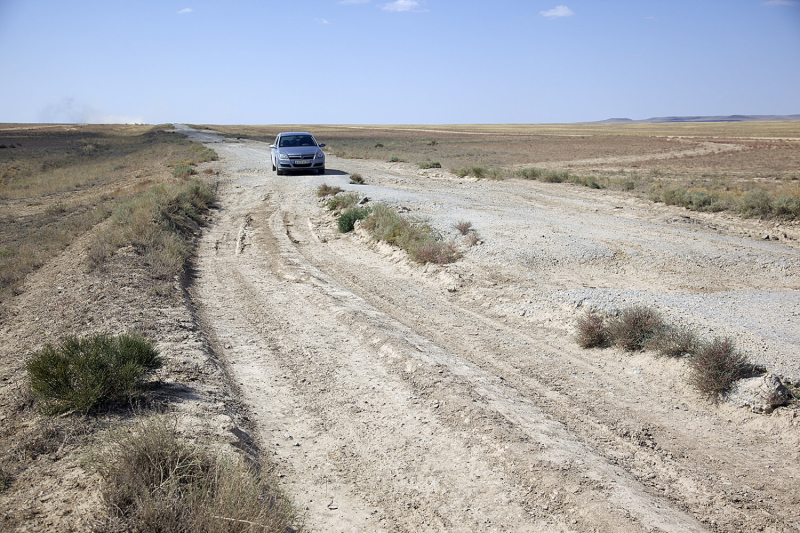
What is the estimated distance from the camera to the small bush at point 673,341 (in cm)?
552

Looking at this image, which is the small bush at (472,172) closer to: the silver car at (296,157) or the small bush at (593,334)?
the silver car at (296,157)

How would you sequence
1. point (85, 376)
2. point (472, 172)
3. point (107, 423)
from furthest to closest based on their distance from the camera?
point (472, 172) → point (85, 376) → point (107, 423)

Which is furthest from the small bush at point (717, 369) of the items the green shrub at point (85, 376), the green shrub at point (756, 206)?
the green shrub at point (756, 206)

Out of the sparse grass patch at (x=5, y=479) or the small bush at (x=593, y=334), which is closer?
the sparse grass patch at (x=5, y=479)

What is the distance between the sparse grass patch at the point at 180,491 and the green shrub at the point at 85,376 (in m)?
0.77

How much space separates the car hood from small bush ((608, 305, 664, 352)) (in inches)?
689

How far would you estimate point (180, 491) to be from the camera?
3021 millimetres

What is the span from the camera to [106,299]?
709 cm

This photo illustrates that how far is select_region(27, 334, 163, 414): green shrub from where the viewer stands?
13.1 ft

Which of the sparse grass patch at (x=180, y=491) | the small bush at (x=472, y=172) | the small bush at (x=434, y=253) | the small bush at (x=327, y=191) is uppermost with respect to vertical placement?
the small bush at (x=472, y=172)

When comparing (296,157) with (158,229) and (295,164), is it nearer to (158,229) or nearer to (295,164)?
(295,164)

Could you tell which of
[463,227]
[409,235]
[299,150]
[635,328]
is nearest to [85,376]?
[635,328]

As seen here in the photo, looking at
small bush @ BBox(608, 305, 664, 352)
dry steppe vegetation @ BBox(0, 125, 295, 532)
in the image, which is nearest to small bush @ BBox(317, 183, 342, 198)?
dry steppe vegetation @ BBox(0, 125, 295, 532)

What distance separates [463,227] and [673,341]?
5985mm
